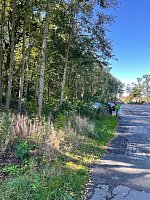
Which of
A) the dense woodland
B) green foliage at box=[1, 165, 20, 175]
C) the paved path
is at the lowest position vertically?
the paved path

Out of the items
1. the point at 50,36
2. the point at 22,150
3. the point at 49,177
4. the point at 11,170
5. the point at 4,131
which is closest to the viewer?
the point at 49,177

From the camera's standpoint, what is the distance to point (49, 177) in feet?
18.3

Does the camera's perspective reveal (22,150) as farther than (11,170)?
Yes

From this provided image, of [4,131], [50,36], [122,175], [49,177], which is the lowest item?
[122,175]

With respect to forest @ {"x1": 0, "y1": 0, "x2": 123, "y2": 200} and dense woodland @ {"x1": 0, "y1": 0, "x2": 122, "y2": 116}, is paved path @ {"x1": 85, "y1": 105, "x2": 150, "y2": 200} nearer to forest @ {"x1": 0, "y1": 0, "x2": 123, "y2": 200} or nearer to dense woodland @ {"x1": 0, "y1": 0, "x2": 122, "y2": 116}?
forest @ {"x1": 0, "y1": 0, "x2": 123, "y2": 200}

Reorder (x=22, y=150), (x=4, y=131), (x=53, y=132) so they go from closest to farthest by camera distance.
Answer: (x=22, y=150) → (x=4, y=131) → (x=53, y=132)

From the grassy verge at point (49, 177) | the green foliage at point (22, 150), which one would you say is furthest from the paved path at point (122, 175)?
the green foliage at point (22, 150)

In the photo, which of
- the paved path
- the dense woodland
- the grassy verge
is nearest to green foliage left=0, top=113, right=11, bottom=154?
the grassy verge

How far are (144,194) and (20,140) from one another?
3.65m

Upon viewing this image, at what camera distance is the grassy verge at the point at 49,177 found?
15.6 ft

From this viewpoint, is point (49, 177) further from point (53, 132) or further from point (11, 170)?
point (53, 132)

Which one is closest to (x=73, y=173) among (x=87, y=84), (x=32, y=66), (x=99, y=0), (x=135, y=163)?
(x=135, y=163)

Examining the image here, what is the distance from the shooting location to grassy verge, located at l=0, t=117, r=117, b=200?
188 inches

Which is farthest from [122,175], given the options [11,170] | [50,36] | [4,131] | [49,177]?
[50,36]
